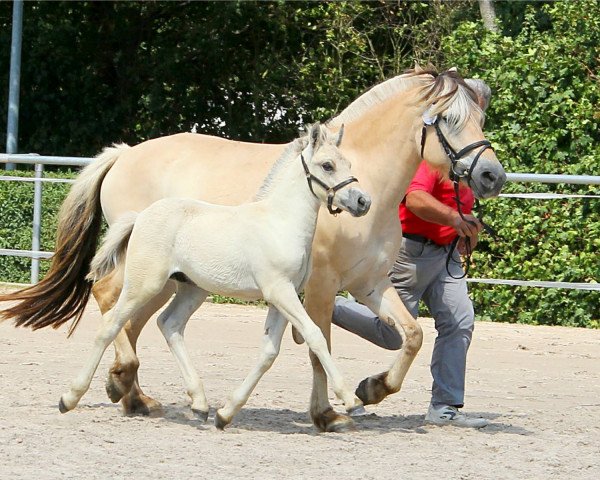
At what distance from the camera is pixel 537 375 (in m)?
8.54

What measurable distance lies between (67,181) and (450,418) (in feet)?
22.1

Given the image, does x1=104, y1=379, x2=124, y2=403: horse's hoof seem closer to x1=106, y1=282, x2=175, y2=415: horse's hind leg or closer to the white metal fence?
x1=106, y1=282, x2=175, y2=415: horse's hind leg

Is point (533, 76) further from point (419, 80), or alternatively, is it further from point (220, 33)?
point (220, 33)

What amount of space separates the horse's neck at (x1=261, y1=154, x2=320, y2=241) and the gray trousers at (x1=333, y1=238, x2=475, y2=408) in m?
0.84

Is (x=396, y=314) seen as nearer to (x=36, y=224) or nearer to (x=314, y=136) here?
(x=314, y=136)

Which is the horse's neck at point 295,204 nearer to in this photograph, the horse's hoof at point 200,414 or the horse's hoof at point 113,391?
the horse's hoof at point 200,414

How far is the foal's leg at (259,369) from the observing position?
19.0 ft

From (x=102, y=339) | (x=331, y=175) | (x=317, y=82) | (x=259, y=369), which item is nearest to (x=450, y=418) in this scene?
(x=259, y=369)

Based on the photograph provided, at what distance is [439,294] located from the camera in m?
6.45

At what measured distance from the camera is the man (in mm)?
6375

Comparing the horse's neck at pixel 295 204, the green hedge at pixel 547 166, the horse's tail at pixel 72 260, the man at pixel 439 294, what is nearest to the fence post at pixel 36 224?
the green hedge at pixel 547 166

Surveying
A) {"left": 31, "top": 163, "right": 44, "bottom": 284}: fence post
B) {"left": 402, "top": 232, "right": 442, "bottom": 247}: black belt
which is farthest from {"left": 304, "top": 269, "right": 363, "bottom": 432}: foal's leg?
{"left": 31, "top": 163, "right": 44, "bottom": 284}: fence post

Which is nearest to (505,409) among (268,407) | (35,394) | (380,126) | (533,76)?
(268,407)

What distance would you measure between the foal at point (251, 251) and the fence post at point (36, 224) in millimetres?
6195
